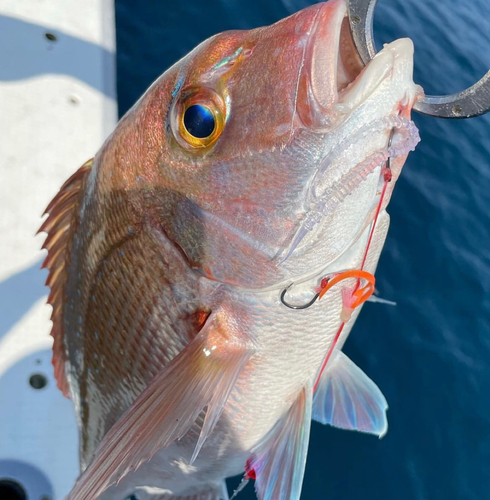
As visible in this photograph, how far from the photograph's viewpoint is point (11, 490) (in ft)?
6.01

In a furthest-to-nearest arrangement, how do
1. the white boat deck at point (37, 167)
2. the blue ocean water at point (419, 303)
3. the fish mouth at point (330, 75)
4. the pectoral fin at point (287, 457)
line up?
the blue ocean water at point (419, 303) → the white boat deck at point (37, 167) → the pectoral fin at point (287, 457) → the fish mouth at point (330, 75)

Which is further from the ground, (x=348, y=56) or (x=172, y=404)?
(x=348, y=56)

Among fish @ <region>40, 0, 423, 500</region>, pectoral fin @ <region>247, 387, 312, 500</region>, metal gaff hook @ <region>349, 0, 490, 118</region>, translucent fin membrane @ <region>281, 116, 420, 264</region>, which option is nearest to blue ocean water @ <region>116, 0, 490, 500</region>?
pectoral fin @ <region>247, 387, 312, 500</region>

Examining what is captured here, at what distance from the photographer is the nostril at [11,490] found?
1.81 metres

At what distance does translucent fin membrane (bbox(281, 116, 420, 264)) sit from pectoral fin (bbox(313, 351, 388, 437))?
911 millimetres

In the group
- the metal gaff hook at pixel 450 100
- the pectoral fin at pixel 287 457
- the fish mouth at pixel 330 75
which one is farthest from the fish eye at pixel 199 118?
the pectoral fin at pixel 287 457

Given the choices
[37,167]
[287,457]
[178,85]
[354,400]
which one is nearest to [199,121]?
[178,85]

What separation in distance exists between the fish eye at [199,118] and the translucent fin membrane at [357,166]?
27cm

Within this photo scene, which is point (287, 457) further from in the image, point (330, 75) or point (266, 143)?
point (330, 75)

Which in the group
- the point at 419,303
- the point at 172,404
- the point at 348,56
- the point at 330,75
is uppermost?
the point at 348,56

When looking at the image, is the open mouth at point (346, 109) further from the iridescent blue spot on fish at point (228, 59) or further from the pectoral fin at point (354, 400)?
the pectoral fin at point (354, 400)

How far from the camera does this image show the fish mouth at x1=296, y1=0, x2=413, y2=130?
1015 millimetres

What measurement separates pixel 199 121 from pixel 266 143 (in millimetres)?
176

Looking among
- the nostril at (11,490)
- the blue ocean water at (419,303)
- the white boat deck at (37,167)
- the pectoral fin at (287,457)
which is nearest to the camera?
the pectoral fin at (287,457)
